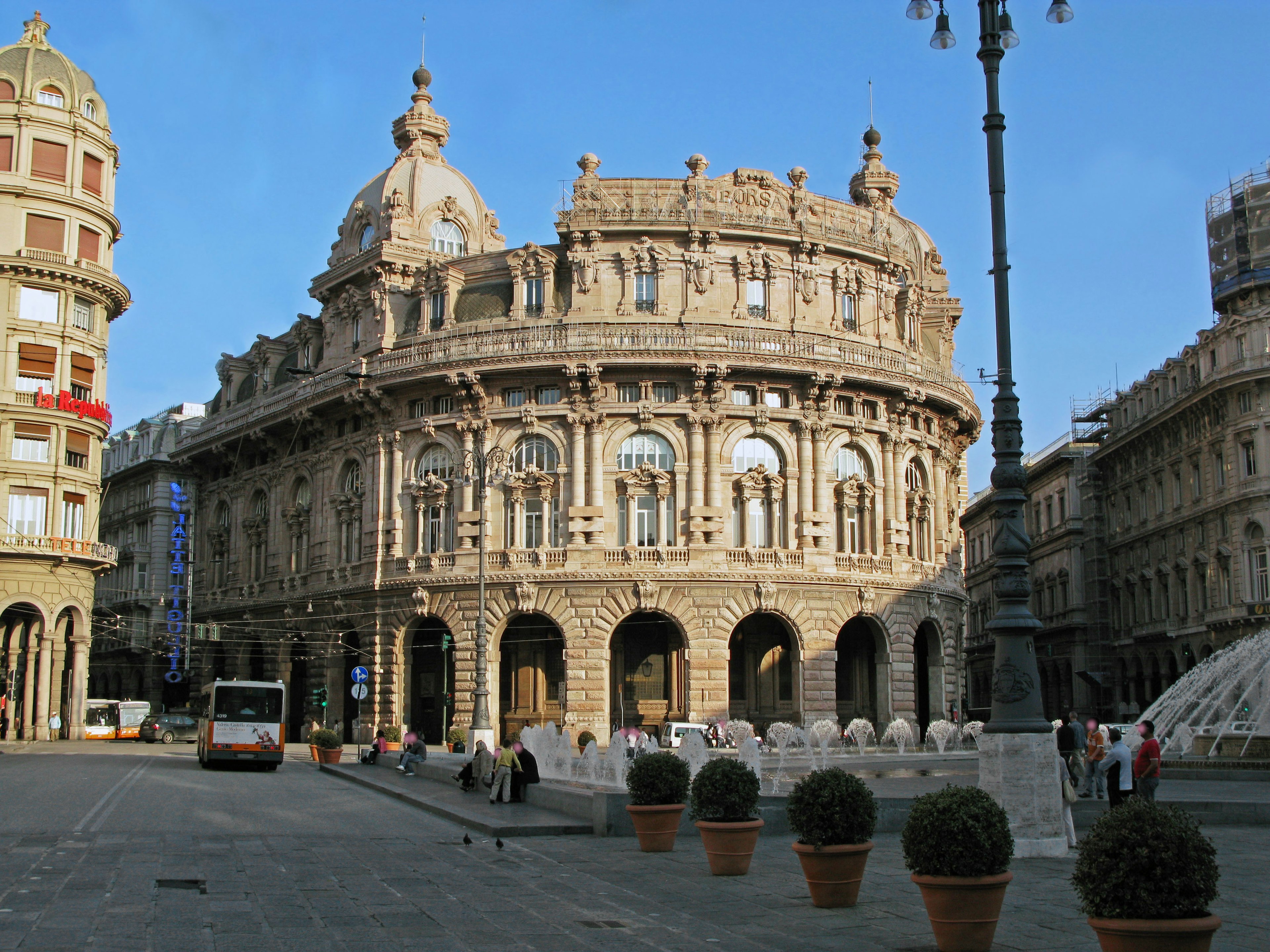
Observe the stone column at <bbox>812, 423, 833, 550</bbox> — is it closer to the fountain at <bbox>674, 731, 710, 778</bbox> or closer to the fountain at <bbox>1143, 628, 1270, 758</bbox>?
the fountain at <bbox>1143, 628, 1270, 758</bbox>

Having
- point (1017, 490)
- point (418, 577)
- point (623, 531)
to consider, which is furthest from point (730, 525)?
point (1017, 490)

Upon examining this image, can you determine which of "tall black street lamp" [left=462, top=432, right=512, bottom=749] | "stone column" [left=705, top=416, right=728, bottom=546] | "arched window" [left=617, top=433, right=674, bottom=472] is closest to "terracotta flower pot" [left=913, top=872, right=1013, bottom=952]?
"tall black street lamp" [left=462, top=432, right=512, bottom=749]

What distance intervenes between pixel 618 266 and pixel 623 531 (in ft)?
33.6

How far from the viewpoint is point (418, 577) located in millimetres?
50344

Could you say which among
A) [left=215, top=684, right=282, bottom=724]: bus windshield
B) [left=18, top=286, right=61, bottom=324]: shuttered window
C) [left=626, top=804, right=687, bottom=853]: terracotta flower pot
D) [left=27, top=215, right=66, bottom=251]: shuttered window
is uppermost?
[left=27, top=215, right=66, bottom=251]: shuttered window

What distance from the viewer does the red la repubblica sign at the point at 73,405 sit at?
2169 inches

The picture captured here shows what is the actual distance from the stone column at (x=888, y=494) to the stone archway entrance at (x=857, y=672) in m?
3.24

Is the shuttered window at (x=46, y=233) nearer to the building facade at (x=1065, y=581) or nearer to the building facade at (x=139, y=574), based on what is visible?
the building facade at (x=139, y=574)

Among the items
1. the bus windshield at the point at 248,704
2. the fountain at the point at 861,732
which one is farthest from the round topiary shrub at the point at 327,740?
the fountain at the point at 861,732

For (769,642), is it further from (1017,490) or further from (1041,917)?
(1041,917)

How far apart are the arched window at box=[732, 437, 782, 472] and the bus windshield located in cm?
1920

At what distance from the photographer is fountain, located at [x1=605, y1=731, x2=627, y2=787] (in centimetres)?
2472

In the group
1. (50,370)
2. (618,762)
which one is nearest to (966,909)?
(618,762)

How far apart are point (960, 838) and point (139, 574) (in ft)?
241
